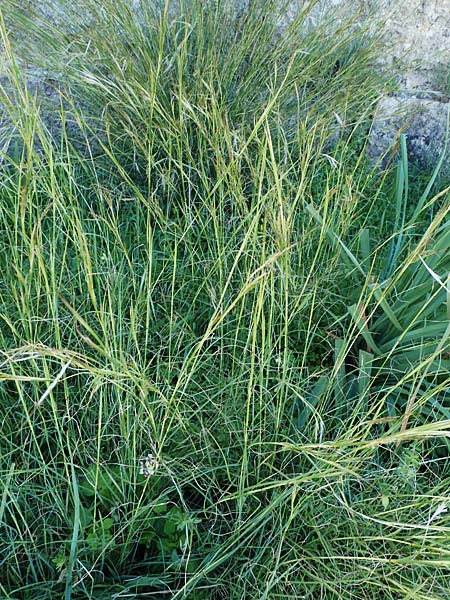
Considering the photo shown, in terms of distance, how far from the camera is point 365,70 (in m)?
1.86

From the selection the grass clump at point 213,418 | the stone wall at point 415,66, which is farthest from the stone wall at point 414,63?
the grass clump at point 213,418

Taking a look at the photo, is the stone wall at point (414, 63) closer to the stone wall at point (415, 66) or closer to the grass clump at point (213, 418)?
the stone wall at point (415, 66)

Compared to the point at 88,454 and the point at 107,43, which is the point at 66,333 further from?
the point at 107,43

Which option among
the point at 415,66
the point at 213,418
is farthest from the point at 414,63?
the point at 213,418

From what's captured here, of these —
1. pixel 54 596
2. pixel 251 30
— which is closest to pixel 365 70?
pixel 251 30

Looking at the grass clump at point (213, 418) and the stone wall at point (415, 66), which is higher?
the stone wall at point (415, 66)

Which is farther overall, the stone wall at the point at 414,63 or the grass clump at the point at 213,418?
the stone wall at the point at 414,63

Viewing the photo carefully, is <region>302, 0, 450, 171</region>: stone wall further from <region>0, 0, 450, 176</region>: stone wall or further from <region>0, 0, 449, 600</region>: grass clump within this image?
<region>0, 0, 449, 600</region>: grass clump

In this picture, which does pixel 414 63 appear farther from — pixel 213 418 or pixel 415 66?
pixel 213 418

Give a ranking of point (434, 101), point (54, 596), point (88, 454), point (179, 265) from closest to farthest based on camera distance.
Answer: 1. point (54, 596)
2. point (88, 454)
3. point (179, 265)
4. point (434, 101)

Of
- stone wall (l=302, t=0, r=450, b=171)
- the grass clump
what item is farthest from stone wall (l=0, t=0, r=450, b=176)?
the grass clump

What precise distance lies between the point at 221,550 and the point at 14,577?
0.37 meters

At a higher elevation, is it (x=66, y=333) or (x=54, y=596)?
(x=66, y=333)

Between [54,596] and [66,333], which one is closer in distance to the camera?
[54,596]
